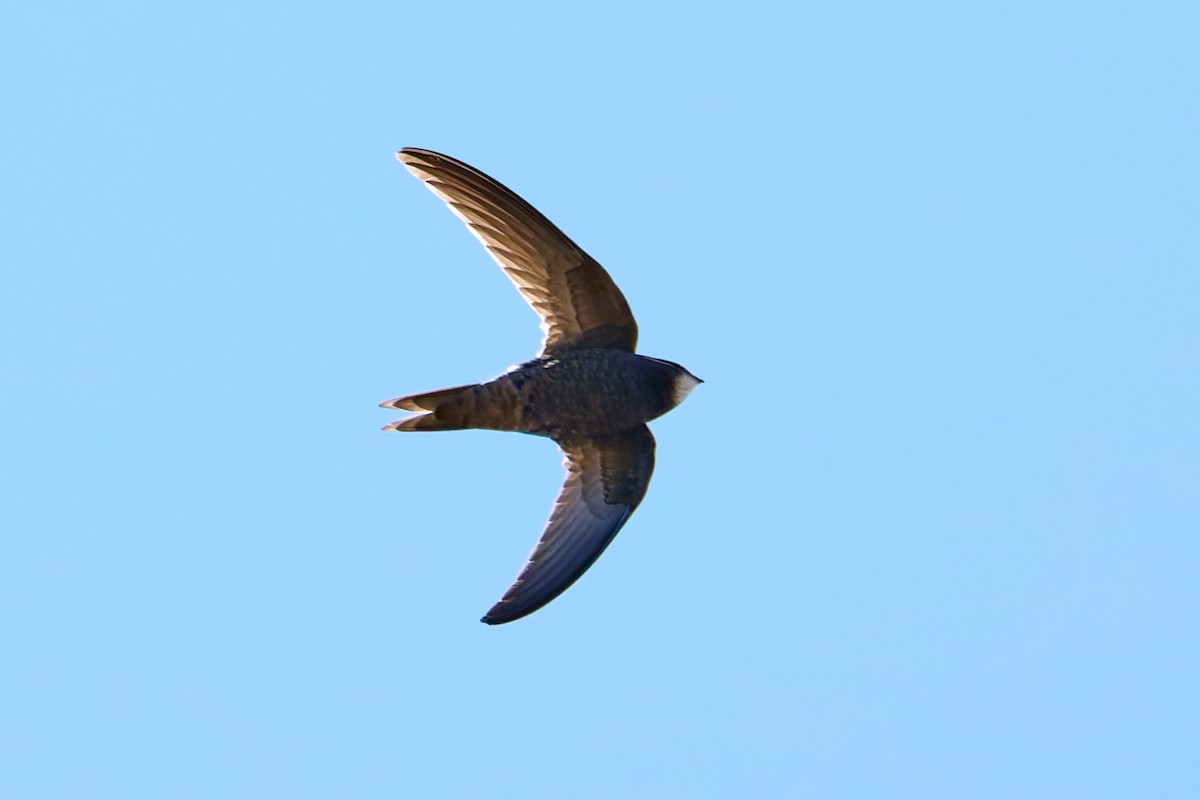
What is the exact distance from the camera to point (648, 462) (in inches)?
272

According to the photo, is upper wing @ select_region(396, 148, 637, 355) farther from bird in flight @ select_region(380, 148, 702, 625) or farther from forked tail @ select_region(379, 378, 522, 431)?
forked tail @ select_region(379, 378, 522, 431)

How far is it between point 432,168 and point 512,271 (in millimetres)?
577

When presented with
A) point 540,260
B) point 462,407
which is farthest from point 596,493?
point 540,260

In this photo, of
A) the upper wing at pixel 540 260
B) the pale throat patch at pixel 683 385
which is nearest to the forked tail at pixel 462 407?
the upper wing at pixel 540 260

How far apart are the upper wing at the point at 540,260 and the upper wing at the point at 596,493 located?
44 cm

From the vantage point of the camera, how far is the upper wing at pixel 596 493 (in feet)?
22.2

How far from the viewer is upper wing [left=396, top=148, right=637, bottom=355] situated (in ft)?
21.6

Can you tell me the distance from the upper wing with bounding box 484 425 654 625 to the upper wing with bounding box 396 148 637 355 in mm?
A: 441

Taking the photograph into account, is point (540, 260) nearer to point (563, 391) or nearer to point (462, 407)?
point (563, 391)

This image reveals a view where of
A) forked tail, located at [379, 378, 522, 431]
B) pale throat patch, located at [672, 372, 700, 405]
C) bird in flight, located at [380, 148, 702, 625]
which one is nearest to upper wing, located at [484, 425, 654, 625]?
bird in flight, located at [380, 148, 702, 625]

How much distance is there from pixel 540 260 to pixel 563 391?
581mm

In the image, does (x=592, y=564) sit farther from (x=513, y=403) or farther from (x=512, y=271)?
(x=512, y=271)

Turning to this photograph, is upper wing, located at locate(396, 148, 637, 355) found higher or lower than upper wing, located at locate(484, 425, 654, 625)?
higher

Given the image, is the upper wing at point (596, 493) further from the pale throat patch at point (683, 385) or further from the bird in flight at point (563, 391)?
the pale throat patch at point (683, 385)
